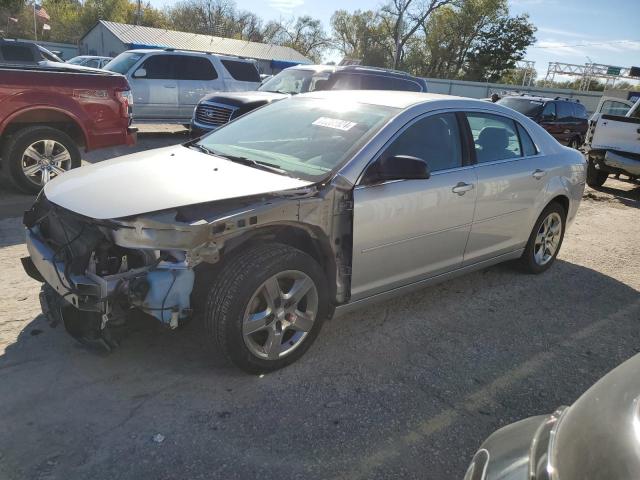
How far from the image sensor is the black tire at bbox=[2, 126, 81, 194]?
6.48 m

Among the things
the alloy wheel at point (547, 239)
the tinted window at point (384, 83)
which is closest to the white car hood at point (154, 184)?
the alloy wheel at point (547, 239)

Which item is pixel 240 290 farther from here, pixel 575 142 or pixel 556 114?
pixel 575 142

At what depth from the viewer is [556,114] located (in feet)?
53.0

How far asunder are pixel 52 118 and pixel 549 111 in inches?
552

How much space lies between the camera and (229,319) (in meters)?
2.88

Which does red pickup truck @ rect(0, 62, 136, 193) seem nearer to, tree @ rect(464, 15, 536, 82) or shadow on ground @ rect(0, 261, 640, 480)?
shadow on ground @ rect(0, 261, 640, 480)

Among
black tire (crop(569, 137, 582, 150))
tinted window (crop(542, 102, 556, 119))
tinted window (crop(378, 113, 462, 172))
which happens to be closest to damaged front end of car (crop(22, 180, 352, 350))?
tinted window (crop(378, 113, 462, 172))

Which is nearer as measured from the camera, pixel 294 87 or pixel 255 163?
pixel 255 163

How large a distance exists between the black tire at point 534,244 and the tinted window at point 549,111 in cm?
1165

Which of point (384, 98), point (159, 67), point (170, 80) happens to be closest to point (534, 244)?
point (384, 98)

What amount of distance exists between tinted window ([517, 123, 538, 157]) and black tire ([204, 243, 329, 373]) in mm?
2686

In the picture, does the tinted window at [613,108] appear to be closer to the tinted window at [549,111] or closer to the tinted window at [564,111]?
the tinted window at [564,111]

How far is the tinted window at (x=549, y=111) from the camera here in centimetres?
1568

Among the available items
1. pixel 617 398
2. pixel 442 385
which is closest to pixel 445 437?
pixel 442 385
